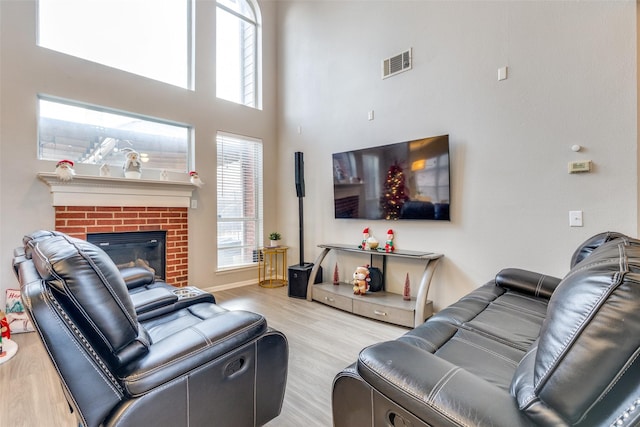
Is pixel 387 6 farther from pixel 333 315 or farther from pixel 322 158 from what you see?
pixel 333 315

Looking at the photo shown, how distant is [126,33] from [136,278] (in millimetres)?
3067

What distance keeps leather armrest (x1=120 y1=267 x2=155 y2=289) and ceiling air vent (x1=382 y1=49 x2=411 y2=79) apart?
3.19m

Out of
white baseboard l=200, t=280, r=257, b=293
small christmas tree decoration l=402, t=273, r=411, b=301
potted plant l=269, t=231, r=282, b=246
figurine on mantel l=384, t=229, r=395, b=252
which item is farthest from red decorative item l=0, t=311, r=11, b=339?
small christmas tree decoration l=402, t=273, r=411, b=301

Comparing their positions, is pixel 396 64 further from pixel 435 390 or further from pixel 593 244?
pixel 435 390

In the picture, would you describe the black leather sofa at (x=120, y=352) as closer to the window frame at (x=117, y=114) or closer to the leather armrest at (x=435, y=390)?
the leather armrest at (x=435, y=390)

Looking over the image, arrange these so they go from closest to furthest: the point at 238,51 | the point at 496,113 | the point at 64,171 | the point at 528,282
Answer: the point at 528,282 < the point at 496,113 < the point at 64,171 < the point at 238,51

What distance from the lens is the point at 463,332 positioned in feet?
4.99

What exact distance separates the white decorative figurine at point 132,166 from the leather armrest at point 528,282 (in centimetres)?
378

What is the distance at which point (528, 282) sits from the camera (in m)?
2.07

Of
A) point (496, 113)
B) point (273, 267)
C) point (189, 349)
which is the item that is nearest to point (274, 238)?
point (273, 267)

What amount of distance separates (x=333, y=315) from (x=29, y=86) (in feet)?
12.5

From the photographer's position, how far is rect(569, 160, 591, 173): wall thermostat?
2.23m

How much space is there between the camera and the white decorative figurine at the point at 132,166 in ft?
11.0

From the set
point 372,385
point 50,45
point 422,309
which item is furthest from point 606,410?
point 50,45
